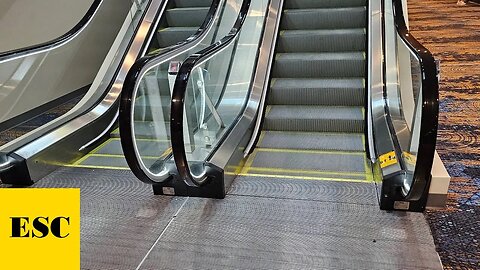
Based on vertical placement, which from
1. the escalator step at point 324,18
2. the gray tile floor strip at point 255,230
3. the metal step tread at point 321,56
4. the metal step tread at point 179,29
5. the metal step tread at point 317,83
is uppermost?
the escalator step at point 324,18

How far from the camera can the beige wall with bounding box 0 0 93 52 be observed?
4.93m

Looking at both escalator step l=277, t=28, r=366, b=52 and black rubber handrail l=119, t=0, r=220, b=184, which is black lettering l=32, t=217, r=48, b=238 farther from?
escalator step l=277, t=28, r=366, b=52

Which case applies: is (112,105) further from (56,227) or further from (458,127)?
(458,127)

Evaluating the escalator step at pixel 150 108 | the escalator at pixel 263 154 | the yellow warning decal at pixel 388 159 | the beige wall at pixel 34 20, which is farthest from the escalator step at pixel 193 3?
the yellow warning decal at pixel 388 159

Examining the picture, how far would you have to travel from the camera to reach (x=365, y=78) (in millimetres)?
4332

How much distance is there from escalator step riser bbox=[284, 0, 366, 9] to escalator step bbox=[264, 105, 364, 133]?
1773mm

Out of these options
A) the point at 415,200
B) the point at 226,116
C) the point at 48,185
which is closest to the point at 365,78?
the point at 226,116

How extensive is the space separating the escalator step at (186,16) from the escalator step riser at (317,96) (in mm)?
1876

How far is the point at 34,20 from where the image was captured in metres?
5.30

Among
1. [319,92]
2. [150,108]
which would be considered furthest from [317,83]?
[150,108]

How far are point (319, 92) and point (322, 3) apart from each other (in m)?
1.65

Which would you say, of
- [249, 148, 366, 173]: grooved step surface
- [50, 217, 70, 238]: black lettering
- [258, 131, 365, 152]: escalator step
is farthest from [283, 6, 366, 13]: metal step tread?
[50, 217, 70, 238]: black lettering

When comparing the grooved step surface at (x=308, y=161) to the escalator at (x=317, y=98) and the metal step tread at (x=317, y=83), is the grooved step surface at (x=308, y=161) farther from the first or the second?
the metal step tread at (x=317, y=83)

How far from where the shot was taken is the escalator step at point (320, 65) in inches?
177
